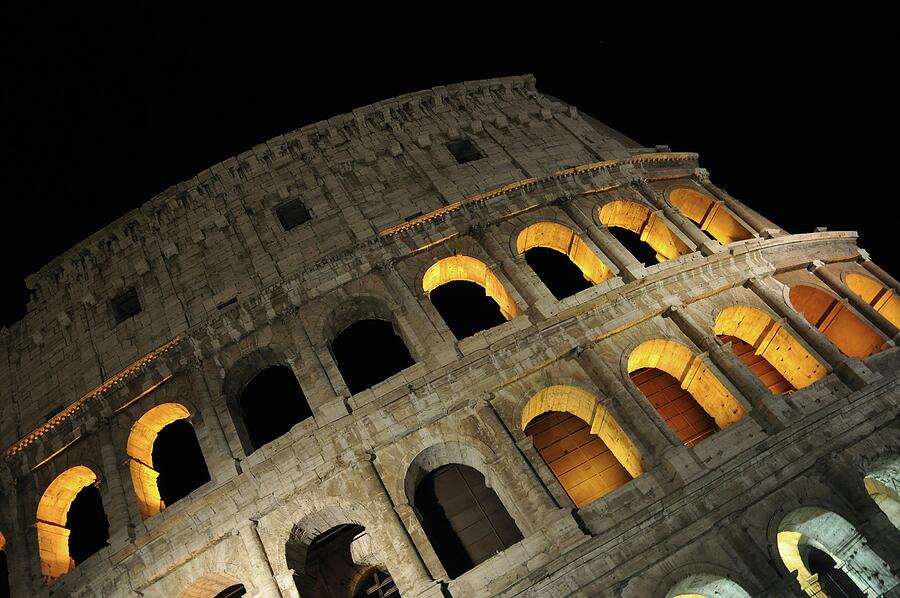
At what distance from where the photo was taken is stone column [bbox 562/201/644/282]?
1471cm

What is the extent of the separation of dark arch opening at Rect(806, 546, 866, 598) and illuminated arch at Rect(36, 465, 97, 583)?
16287 mm

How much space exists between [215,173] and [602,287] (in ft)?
38.3

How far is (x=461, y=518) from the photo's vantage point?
12.5 metres

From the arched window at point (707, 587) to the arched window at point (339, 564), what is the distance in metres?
5.56

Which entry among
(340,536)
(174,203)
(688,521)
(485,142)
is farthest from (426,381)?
(174,203)

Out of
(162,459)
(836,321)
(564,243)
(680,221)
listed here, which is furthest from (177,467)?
(836,321)

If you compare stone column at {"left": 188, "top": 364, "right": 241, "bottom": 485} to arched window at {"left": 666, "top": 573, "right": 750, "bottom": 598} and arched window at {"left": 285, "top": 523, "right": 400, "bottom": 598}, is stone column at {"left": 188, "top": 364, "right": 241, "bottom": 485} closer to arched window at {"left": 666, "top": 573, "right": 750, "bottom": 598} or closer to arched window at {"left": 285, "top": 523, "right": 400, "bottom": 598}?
arched window at {"left": 285, "top": 523, "right": 400, "bottom": 598}

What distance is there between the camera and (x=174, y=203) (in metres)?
17.3

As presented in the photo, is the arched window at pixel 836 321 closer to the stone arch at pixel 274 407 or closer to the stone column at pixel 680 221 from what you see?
the stone column at pixel 680 221

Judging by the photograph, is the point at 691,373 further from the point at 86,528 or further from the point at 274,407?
the point at 86,528

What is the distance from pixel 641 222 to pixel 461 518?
10.2 metres

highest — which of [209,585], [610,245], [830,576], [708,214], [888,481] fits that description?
[708,214]

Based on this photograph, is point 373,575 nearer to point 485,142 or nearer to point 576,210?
point 576,210

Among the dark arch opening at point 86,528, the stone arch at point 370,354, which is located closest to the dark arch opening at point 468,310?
the stone arch at point 370,354
